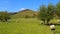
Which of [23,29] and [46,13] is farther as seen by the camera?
[46,13]

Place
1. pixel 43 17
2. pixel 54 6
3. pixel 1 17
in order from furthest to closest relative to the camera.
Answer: pixel 1 17
pixel 54 6
pixel 43 17

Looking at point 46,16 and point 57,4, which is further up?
point 57,4

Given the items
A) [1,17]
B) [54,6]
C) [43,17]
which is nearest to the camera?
[43,17]

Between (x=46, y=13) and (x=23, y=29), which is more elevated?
(x=46, y=13)

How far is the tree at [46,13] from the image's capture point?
195 ft

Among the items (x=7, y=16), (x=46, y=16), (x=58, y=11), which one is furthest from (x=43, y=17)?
(x=7, y=16)

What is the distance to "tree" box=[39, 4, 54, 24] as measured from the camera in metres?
59.6

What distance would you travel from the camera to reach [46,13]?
198ft

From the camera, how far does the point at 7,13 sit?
7312cm

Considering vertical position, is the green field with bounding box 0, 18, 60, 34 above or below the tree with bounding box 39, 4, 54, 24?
below

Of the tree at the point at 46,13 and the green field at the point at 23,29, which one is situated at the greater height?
the tree at the point at 46,13

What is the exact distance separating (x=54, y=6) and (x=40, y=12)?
243 inches

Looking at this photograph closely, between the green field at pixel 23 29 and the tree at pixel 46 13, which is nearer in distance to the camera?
the green field at pixel 23 29

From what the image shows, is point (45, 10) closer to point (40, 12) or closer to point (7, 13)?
point (40, 12)
